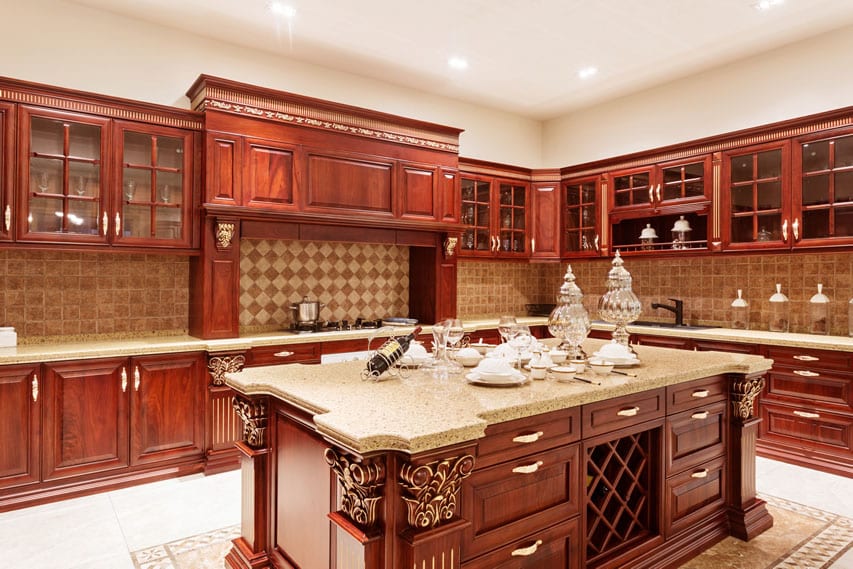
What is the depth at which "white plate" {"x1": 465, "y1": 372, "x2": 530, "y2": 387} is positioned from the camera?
2.05m

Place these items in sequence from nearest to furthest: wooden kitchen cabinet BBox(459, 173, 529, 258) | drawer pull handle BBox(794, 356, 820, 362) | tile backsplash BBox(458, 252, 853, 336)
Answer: drawer pull handle BBox(794, 356, 820, 362) → tile backsplash BBox(458, 252, 853, 336) → wooden kitchen cabinet BBox(459, 173, 529, 258)

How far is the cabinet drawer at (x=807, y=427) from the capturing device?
11.8ft

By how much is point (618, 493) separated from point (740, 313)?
3120 mm

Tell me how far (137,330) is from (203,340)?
59 centimetres

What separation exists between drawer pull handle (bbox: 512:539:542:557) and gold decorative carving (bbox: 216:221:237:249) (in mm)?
2902

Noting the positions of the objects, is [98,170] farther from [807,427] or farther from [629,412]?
[807,427]

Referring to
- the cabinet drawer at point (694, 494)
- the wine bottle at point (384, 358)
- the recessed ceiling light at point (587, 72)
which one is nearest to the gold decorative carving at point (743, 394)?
the cabinet drawer at point (694, 494)

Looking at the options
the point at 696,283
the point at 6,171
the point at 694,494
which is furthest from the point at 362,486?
the point at 696,283

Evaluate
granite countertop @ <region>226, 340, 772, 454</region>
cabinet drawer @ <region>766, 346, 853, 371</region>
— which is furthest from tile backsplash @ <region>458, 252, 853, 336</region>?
granite countertop @ <region>226, 340, 772, 454</region>

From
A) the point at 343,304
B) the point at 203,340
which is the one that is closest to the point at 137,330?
the point at 203,340

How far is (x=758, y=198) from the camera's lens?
4.29 meters

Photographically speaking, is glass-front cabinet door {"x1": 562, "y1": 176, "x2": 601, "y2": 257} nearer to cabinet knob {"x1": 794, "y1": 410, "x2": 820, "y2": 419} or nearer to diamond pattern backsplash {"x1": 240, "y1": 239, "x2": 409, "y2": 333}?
diamond pattern backsplash {"x1": 240, "y1": 239, "x2": 409, "y2": 333}

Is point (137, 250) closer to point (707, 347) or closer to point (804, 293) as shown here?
point (707, 347)

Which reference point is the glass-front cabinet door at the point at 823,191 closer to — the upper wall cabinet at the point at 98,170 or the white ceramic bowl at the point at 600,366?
the white ceramic bowl at the point at 600,366
